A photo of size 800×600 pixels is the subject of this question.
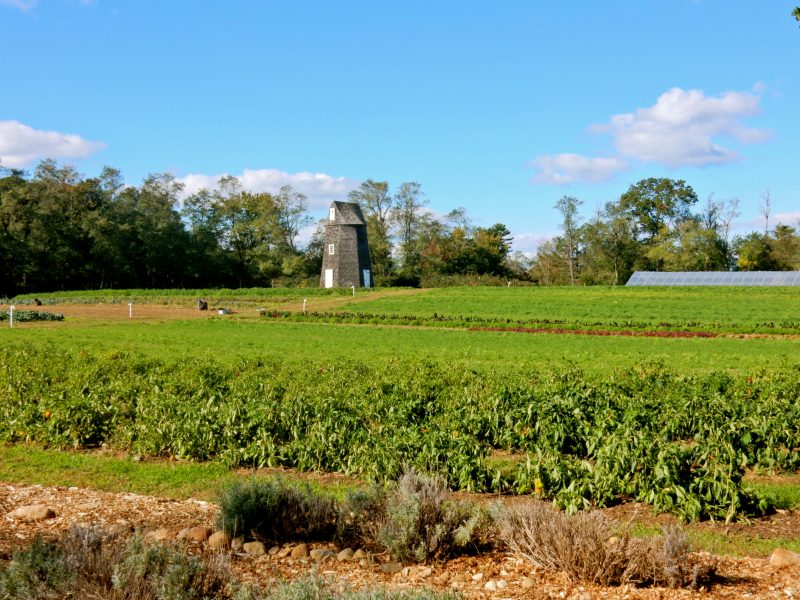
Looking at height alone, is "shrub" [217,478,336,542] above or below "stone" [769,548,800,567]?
above

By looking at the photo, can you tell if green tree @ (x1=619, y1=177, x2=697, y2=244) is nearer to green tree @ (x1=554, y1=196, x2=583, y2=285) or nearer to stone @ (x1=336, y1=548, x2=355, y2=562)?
green tree @ (x1=554, y1=196, x2=583, y2=285)

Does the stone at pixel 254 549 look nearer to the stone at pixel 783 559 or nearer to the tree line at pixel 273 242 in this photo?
the stone at pixel 783 559

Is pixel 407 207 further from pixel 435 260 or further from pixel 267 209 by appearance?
pixel 267 209

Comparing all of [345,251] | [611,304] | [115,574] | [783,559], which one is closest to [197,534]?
[115,574]

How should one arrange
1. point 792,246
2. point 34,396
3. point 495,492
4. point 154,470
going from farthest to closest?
point 792,246 < point 34,396 < point 154,470 < point 495,492

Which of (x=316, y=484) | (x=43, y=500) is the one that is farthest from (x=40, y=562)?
(x=316, y=484)

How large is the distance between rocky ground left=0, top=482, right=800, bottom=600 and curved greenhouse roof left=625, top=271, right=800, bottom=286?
58478 mm

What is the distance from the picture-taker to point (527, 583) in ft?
16.9

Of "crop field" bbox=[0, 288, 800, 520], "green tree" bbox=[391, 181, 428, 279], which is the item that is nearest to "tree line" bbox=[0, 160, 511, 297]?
"green tree" bbox=[391, 181, 428, 279]

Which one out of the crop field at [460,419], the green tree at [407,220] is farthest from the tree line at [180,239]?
the crop field at [460,419]

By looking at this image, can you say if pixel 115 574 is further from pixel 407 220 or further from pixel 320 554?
pixel 407 220

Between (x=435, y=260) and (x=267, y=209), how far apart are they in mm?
22582

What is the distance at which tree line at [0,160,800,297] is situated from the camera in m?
71.3

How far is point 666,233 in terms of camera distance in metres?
77.4
